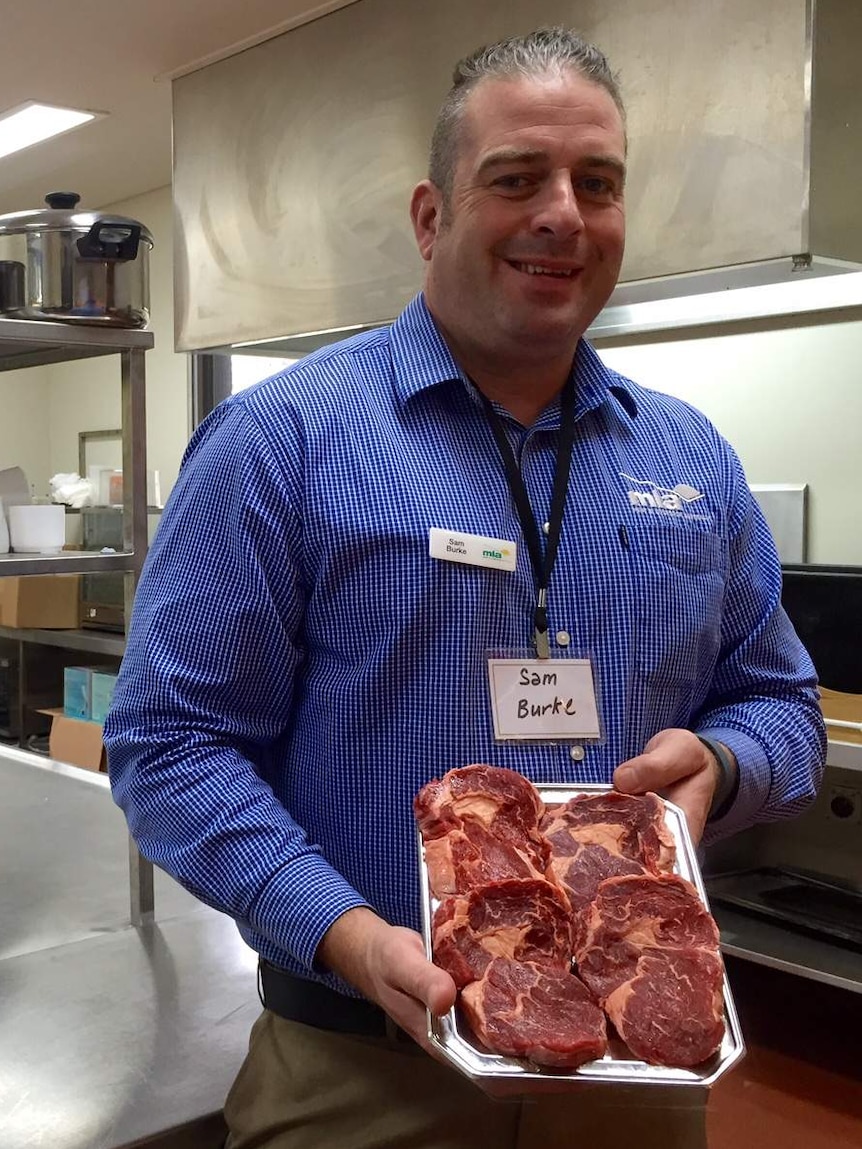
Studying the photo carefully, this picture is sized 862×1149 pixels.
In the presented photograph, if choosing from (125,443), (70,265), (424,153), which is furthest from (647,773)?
(424,153)

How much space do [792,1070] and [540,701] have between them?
1798 millimetres

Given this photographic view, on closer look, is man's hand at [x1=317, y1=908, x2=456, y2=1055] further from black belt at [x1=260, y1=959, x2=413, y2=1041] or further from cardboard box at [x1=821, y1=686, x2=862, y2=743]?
cardboard box at [x1=821, y1=686, x2=862, y2=743]

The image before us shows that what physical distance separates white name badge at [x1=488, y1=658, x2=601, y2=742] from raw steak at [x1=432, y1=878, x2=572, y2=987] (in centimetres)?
22

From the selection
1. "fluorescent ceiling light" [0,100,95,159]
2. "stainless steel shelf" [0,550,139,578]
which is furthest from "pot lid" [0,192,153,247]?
"fluorescent ceiling light" [0,100,95,159]

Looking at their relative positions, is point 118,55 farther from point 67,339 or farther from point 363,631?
point 363,631

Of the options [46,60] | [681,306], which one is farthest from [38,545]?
[46,60]

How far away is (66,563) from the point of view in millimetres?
1617

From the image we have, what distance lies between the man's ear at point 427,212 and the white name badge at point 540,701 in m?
0.47

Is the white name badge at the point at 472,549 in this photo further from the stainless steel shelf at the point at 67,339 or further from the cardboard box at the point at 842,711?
the cardboard box at the point at 842,711

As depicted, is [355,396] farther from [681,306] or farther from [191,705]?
[681,306]

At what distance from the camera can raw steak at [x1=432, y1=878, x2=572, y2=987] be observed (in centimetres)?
82

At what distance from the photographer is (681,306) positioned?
Answer: 2836mm

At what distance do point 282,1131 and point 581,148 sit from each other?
101 cm

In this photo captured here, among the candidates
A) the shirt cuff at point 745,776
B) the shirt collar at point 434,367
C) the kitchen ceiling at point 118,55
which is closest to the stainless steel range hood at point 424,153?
the kitchen ceiling at point 118,55
